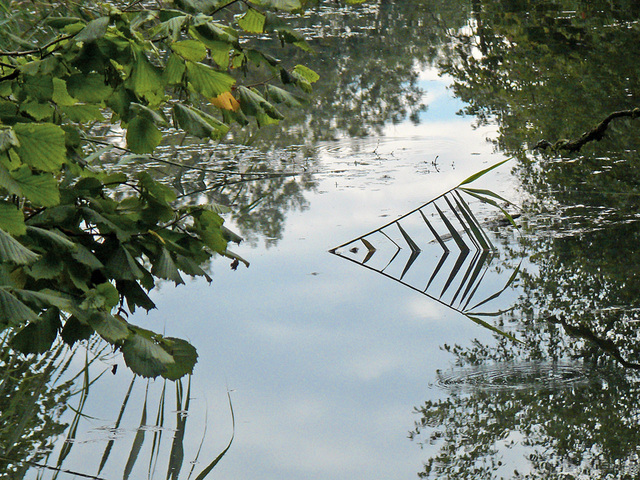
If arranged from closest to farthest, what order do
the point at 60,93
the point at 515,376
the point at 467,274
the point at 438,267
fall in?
the point at 60,93 < the point at 515,376 < the point at 467,274 < the point at 438,267

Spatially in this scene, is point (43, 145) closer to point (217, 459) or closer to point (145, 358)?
point (145, 358)

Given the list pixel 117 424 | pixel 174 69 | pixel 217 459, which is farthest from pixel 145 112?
pixel 117 424

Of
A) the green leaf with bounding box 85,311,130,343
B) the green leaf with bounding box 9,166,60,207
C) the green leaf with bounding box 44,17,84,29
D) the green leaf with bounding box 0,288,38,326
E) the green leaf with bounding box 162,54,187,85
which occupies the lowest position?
the green leaf with bounding box 0,288,38,326

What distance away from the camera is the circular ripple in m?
3.26

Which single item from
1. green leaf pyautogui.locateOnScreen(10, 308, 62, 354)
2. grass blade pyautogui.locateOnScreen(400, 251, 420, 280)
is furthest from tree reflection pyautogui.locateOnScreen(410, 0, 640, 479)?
green leaf pyautogui.locateOnScreen(10, 308, 62, 354)

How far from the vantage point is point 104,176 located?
8.33ft

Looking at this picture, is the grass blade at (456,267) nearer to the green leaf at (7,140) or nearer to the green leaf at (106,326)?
the green leaf at (106,326)

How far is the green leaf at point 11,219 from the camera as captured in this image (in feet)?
5.56

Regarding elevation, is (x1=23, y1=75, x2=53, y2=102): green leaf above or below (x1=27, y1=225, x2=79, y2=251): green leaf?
above

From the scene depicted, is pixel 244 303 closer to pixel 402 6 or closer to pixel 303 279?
pixel 303 279

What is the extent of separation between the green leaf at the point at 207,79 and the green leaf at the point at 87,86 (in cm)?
24

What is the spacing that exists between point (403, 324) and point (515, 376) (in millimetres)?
645

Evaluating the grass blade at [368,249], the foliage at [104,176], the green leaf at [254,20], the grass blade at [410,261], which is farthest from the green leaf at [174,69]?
the grass blade at [368,249]

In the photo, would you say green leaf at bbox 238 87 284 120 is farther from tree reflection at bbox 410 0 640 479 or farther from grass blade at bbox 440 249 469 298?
grass blade at bbox 440 249 469 298
